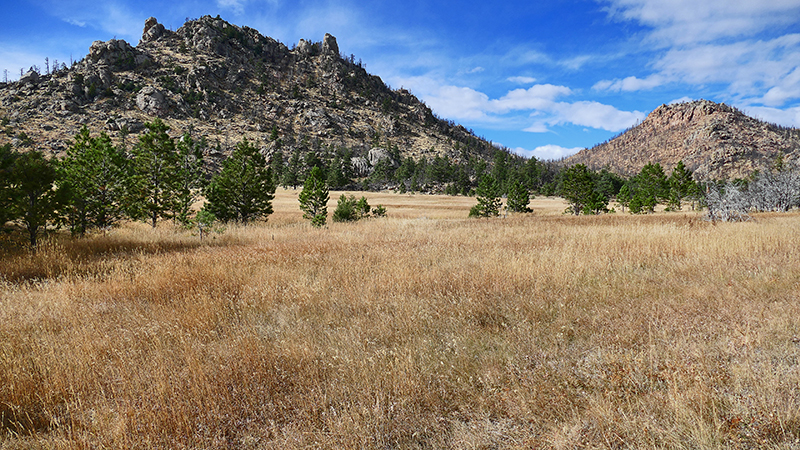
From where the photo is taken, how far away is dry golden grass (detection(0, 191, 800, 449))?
7.50ft

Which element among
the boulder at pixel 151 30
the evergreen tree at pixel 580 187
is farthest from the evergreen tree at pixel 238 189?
the boulder at pixel 151 30

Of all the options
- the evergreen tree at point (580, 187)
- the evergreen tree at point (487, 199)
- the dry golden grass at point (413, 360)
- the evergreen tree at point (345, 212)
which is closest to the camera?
the dry golden grass at point (413, 360)

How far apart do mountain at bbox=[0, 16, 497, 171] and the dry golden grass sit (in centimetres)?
10930

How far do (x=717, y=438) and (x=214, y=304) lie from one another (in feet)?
18.3

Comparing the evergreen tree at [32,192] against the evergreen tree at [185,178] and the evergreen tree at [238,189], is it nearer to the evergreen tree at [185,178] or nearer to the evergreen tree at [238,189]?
the evergreen tree at [185,178]

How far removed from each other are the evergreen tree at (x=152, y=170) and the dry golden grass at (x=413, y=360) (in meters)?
15.8

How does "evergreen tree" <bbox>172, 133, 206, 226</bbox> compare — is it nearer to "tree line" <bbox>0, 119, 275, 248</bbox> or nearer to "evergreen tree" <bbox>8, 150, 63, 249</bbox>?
"tree line" <bbox>0, 119, 275, 248</bbox>

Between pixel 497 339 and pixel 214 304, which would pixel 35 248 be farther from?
pixel 497 339

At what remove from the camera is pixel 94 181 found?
51.1 ft

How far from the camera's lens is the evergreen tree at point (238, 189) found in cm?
2364

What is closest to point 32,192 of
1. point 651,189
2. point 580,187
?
point 580,187

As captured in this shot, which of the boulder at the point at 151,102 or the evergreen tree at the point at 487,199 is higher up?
the boulder at the point at 151,102

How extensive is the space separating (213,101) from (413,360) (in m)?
169

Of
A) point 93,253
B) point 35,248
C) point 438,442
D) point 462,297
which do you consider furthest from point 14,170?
point 438,442
